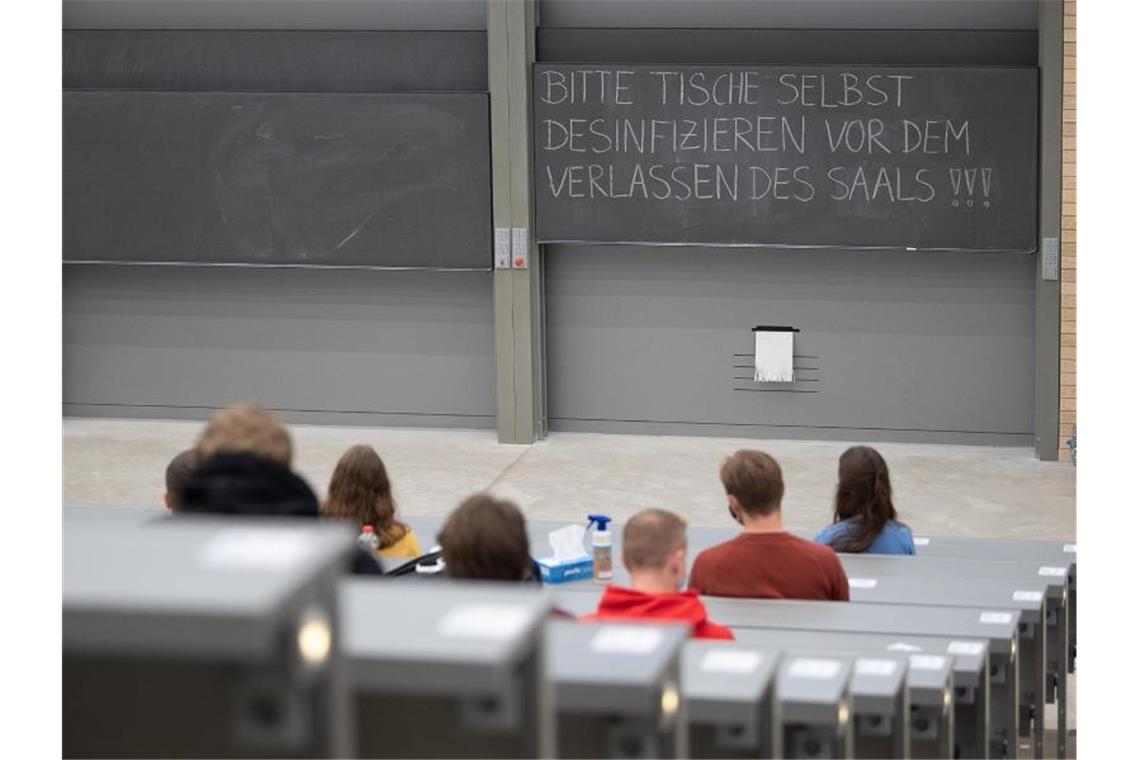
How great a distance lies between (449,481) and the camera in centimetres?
895

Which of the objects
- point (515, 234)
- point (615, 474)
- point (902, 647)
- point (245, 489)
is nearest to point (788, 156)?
point (515, 234)

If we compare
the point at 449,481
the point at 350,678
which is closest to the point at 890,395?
the point at 449,481

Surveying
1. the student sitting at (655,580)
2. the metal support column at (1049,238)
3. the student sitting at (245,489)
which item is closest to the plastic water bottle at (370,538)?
the student sitting at (655,580)

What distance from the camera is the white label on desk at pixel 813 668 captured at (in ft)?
8.86

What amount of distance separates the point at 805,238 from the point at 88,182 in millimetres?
4157

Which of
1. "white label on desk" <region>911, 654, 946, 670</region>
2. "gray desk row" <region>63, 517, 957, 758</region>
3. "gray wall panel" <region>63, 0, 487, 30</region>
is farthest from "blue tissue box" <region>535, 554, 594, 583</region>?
"gray wall panel" <region>63, 0, 487, 30</region>

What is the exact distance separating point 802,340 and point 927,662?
20.3ft

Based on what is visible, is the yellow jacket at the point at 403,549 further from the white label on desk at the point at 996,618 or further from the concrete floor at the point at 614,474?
the concrete floor at the point at 614,474

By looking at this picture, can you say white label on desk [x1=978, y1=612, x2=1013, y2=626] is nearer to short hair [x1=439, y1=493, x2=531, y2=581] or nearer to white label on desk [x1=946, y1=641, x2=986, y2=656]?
white label on desk [x1=946, y1=641, x2=986, y2=656]

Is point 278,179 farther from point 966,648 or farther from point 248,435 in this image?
point 248,435

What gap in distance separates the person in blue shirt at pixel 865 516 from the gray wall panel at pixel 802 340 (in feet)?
13.7

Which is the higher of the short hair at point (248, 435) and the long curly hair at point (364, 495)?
the short hair at point (248, 435)

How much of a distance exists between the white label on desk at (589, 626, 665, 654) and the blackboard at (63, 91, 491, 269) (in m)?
8.06

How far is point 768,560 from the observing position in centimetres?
459
